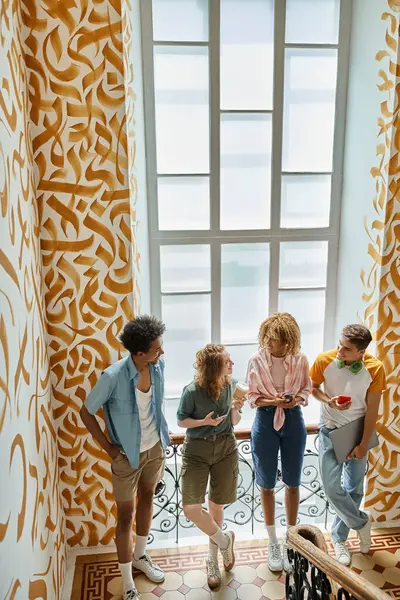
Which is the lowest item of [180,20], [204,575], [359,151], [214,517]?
[204,575]

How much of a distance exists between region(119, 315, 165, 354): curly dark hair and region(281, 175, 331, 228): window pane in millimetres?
1552

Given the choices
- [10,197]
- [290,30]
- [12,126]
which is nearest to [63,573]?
[10,197]

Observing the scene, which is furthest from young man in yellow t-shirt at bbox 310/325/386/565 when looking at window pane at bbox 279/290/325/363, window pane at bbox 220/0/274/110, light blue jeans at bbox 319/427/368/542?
window pane at bbox 220/0/274/110

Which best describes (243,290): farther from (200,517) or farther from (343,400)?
(200,517)

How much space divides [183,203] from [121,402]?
1559mm

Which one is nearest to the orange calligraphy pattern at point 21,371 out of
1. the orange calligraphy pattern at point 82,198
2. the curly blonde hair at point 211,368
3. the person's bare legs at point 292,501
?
the orange calligraphy pattern at point 82,198

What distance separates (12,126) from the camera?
2480mm

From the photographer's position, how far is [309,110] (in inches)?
151

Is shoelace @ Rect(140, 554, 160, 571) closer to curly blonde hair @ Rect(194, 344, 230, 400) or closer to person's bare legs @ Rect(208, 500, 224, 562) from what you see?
person's bare legs @ Rect(208, 500, 224, 562)

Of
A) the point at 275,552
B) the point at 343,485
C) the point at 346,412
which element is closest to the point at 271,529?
the point at 275,552

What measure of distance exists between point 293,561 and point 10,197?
203cm

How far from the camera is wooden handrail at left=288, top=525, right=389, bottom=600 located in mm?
1689

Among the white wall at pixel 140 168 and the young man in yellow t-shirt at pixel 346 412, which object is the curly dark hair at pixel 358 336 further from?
the white wall at pixel 140 168

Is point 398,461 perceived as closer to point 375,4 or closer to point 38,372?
point 38,372
